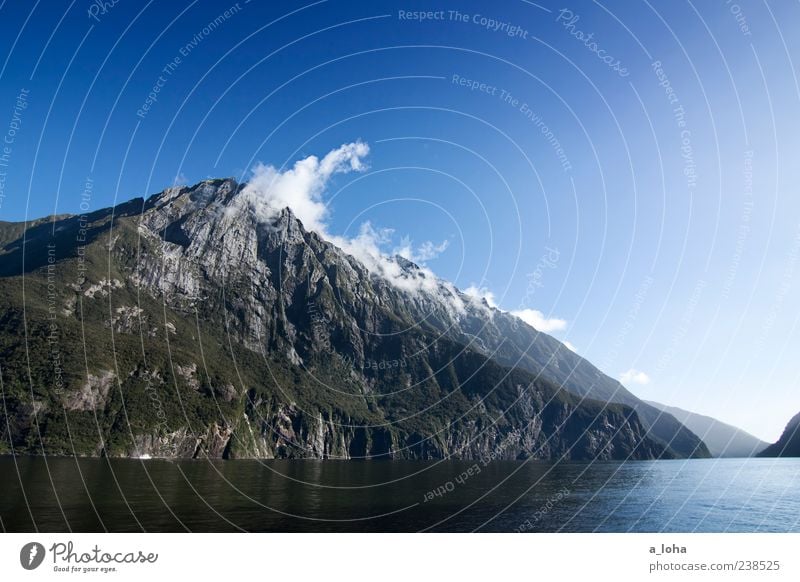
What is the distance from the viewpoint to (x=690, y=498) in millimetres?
92188

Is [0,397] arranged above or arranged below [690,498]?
above

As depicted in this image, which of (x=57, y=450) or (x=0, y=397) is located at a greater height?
(x=0, y=397)
